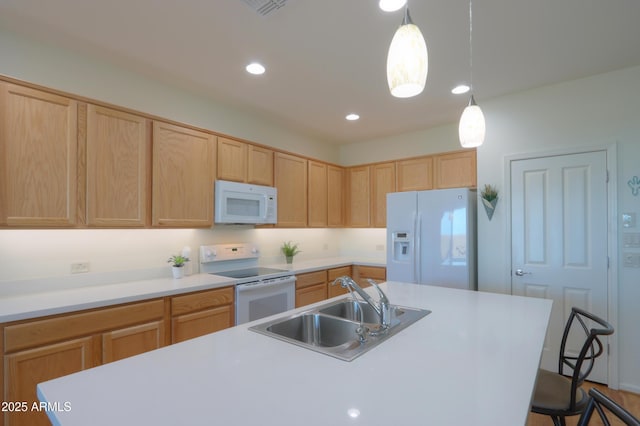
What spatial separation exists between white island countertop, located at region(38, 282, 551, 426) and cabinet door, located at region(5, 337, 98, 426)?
3.61 feet

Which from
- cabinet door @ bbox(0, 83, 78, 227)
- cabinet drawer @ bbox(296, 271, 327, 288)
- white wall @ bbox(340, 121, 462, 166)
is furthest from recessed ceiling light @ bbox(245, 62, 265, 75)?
white wall @ bbox(340, 121, 462, 166)

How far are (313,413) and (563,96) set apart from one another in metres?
3.43

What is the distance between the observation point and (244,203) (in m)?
→ 3.29

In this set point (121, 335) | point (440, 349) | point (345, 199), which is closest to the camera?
point (440, 349)

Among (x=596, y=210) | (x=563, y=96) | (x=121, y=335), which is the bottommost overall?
(x=121, y=335)

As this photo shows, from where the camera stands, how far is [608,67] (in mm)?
2621

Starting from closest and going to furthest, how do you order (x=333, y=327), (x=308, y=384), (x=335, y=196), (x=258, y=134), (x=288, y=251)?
1. (x=308, y=384)
2. (x=333, y=327)
3. (x=258, y=134)
4. (x=288, y=251)
5. (x=335, y=196)

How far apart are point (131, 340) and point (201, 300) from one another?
1.75 feet

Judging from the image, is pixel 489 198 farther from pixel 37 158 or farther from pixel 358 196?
pixel 37 158

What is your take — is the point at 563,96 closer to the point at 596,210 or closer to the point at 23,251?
the point at 596,210

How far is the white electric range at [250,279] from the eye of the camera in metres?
2.83

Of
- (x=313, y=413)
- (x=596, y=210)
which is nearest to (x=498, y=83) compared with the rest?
(x=596, y=210)

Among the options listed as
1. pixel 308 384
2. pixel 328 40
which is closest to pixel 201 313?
pixel 308 384

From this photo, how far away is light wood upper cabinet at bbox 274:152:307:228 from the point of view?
3.73 m
